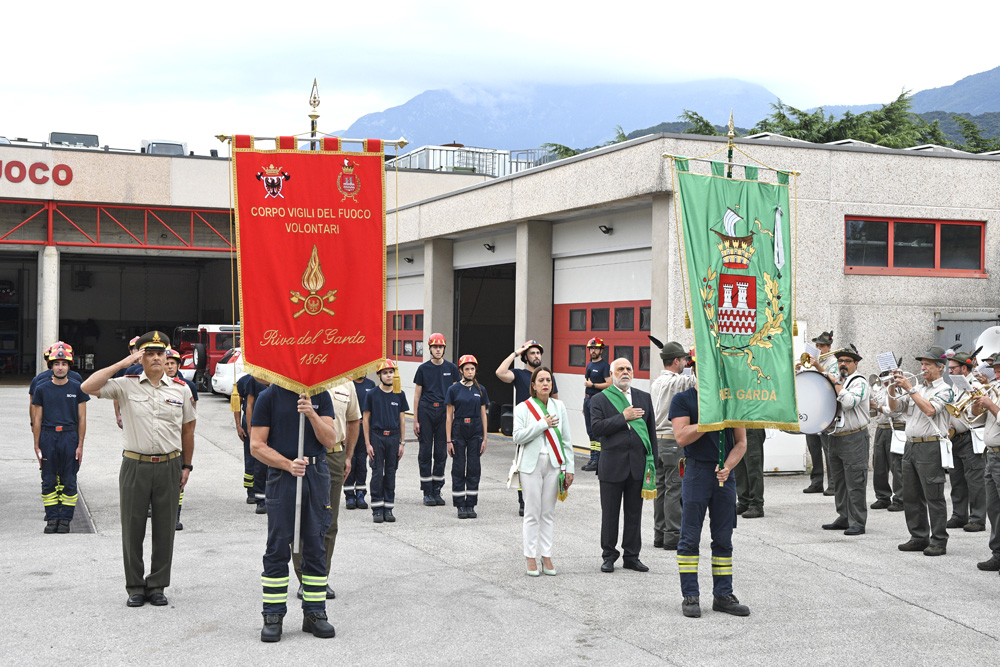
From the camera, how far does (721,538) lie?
7.62m

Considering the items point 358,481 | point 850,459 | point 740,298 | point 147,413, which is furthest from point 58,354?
point 850,459

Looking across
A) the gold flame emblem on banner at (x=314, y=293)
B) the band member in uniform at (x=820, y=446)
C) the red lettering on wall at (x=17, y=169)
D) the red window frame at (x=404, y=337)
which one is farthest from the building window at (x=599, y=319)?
the red lettering on wall at (x=17, y=169)

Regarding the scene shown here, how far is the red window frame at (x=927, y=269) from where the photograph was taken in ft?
53.2

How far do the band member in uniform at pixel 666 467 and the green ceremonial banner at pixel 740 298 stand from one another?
1340mm

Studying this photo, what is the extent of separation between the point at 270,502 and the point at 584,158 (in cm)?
1149

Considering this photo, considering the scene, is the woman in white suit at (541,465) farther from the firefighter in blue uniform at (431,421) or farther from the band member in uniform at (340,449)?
the firefighter in blue uniform at (431,421)

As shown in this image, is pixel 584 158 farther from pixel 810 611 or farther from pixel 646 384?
pixel 810 611

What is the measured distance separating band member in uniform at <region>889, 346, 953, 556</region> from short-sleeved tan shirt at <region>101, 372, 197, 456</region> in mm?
6717

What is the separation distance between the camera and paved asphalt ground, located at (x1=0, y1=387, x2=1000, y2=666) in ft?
21.2

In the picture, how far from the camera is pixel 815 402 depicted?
11.6 metres

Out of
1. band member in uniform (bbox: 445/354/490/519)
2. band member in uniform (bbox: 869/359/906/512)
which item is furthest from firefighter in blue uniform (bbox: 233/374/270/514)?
band member in uniform (bbox: 869/359/906/512)

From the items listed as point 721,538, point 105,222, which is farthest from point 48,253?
point 721,538

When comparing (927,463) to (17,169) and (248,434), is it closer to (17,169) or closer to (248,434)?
(248,434)

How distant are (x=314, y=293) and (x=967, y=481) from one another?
324 inches
